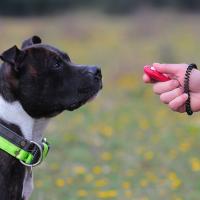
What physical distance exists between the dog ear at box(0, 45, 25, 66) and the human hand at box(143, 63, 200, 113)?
0.84 meters

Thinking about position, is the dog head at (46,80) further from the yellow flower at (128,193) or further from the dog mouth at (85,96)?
the yellow flower at (128,193)

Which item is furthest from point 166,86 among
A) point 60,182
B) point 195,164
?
point 195,164

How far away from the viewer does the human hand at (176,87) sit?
3752 millimetres

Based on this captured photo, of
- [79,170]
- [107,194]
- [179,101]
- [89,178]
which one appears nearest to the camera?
[179,101]

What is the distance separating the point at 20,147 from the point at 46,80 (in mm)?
478

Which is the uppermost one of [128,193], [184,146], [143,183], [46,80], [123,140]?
[46,80]

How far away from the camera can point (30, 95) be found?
13.1 feet

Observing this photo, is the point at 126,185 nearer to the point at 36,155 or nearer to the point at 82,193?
the point at 82,193

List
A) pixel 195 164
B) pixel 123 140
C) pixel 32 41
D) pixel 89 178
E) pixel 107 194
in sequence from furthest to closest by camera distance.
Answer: pixel 123 140 < pixel 195 164 < pixel 89 178 < pixel 107 194 < pixel 32 41

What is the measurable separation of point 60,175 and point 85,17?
907 inches

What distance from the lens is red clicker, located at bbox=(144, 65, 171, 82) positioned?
3791 millimetres

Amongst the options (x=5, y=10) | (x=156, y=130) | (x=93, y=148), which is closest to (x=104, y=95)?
(x=156, y=130)

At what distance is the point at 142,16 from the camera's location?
87.6 feet

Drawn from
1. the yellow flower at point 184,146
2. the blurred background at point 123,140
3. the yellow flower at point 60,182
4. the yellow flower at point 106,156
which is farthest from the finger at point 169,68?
the yellow flower at point 184,146
